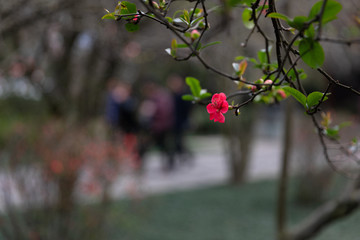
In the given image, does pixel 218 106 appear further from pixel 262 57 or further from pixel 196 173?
pixel 196 173

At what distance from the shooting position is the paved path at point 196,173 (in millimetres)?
6154

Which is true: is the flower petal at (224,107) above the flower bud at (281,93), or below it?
above

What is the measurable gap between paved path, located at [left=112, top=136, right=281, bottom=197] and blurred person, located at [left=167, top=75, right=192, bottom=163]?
1.83 ft

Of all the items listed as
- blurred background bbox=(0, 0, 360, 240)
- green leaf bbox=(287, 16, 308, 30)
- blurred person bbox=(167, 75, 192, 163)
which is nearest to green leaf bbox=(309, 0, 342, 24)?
green leaf bbox=(287, 16, 308, 30)

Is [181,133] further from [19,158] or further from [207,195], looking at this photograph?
[19,158]

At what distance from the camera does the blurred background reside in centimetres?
373

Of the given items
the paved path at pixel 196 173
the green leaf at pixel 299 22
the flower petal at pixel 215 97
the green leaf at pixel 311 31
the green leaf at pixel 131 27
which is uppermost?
the green leaf at pixel 299 22

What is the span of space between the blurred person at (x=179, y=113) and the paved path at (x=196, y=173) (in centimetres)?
56

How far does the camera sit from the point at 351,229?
4934 millimetres

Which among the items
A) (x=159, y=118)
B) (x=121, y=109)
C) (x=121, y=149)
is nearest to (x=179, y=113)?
(x=159, y=118)

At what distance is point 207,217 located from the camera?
577 cm

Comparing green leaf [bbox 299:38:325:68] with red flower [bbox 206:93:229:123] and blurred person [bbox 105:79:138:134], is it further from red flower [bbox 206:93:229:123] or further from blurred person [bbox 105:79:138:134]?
blurred person [bbox 105:79:138:134]

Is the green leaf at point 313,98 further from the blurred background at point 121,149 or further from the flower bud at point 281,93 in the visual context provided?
the flower bud at point 281,93

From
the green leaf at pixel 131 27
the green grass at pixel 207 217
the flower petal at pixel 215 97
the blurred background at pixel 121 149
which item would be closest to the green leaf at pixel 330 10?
the blurred background at pixel 121 149
